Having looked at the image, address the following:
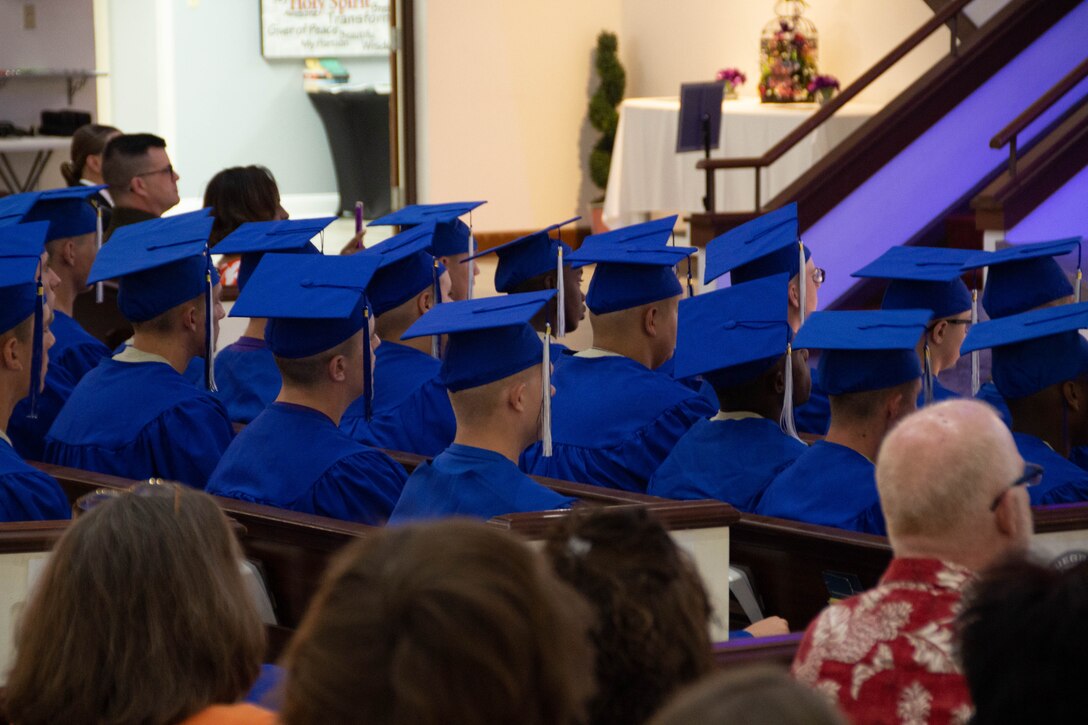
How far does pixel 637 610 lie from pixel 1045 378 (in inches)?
88.4

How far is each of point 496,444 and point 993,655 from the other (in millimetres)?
1994

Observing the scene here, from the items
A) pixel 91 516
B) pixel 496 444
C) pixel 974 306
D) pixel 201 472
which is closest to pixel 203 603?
pixel 91 516

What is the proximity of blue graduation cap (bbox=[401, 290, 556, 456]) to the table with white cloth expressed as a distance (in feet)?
28.9

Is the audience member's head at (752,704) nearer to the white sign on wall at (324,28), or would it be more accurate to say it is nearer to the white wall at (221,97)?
the white sign on wall at (324,28)

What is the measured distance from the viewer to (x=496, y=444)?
3393 mm

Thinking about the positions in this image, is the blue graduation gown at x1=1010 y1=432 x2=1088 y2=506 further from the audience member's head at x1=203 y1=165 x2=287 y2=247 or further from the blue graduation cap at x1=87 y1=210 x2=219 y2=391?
the audience member's head at x1=203 y1=165 x2=287 y2=247

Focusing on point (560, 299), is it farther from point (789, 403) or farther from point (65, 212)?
point (65, 212)

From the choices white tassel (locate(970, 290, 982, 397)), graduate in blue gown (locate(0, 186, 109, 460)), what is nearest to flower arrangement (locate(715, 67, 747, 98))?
graduate in blue gown (locate(0, 186, 109, 460))

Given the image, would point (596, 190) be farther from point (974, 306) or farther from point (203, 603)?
point (203, 603)

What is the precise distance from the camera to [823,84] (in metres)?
11.3

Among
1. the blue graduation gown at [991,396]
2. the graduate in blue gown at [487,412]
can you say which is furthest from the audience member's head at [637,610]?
the blue graduation gown at [991,396]

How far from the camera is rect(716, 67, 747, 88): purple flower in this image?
480 inches

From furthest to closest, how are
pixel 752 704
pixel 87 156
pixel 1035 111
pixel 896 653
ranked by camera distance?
pixel 1035 111
pixel 87 156
pixel 896 653
pixel 752 704

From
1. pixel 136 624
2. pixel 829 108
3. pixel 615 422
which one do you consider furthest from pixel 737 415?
pixel 829 108
